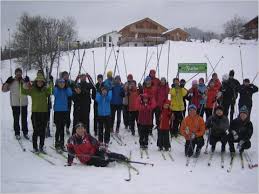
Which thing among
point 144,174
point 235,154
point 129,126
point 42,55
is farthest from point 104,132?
point 42,55

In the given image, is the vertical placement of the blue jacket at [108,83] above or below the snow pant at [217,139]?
above

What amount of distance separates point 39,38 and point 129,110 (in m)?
20.1

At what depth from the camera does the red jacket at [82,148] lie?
20.5ft

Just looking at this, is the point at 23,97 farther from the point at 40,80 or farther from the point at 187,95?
the point at 187,95

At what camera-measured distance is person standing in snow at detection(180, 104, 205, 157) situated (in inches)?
279

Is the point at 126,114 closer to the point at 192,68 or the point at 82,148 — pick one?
the point at 192,68

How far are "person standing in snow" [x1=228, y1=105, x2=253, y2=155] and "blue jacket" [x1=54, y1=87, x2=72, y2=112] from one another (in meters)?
3.73

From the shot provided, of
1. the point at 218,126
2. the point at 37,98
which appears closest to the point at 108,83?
the point at 37,98

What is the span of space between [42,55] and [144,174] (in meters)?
22.4

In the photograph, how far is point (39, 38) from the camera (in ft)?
88.0

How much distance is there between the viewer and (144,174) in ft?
19.3

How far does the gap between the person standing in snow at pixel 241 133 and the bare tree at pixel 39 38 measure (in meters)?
20.0

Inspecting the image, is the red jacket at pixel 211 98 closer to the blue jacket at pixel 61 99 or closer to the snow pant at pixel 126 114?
the snow pant at pixel 126 114

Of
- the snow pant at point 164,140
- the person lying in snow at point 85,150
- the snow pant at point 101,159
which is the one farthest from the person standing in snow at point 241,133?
the person lying in snow at point 85,150
